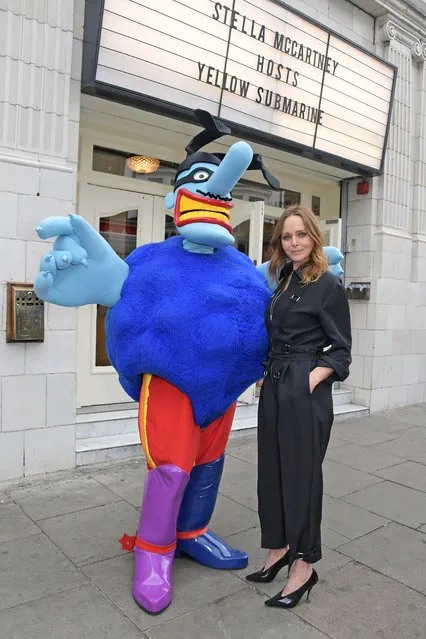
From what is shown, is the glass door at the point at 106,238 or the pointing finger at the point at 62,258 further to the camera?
the glass door at the point at 106,238

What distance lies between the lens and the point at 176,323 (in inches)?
92.0

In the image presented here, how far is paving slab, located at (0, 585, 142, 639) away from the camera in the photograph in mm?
2189

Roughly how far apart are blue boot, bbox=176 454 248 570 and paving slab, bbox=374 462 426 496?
6.45 feet

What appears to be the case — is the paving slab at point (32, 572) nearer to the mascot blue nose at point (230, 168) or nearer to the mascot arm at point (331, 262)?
the mascot arm at point (331, 262)

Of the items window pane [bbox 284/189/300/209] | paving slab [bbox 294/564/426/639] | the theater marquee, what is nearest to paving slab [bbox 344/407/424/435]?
window pane [bbox 284/189/300/209]

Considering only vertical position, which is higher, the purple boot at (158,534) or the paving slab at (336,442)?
the purple boot at (158,534)

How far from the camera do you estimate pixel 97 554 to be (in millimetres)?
2879

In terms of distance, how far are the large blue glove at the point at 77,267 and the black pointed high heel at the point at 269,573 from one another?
1522mm

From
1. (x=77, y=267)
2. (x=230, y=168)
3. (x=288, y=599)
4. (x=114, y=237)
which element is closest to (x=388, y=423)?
(x=114, y=237)

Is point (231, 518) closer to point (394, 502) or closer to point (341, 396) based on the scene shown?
point (394, 502)

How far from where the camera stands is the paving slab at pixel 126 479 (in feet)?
12.2

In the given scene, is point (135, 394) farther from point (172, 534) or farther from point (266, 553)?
point (266, 553)

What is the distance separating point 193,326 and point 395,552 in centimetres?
188

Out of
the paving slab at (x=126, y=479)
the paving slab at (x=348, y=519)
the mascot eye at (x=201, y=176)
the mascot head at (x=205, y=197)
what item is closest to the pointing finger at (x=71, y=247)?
the mascot head at (x=205, y=197)
